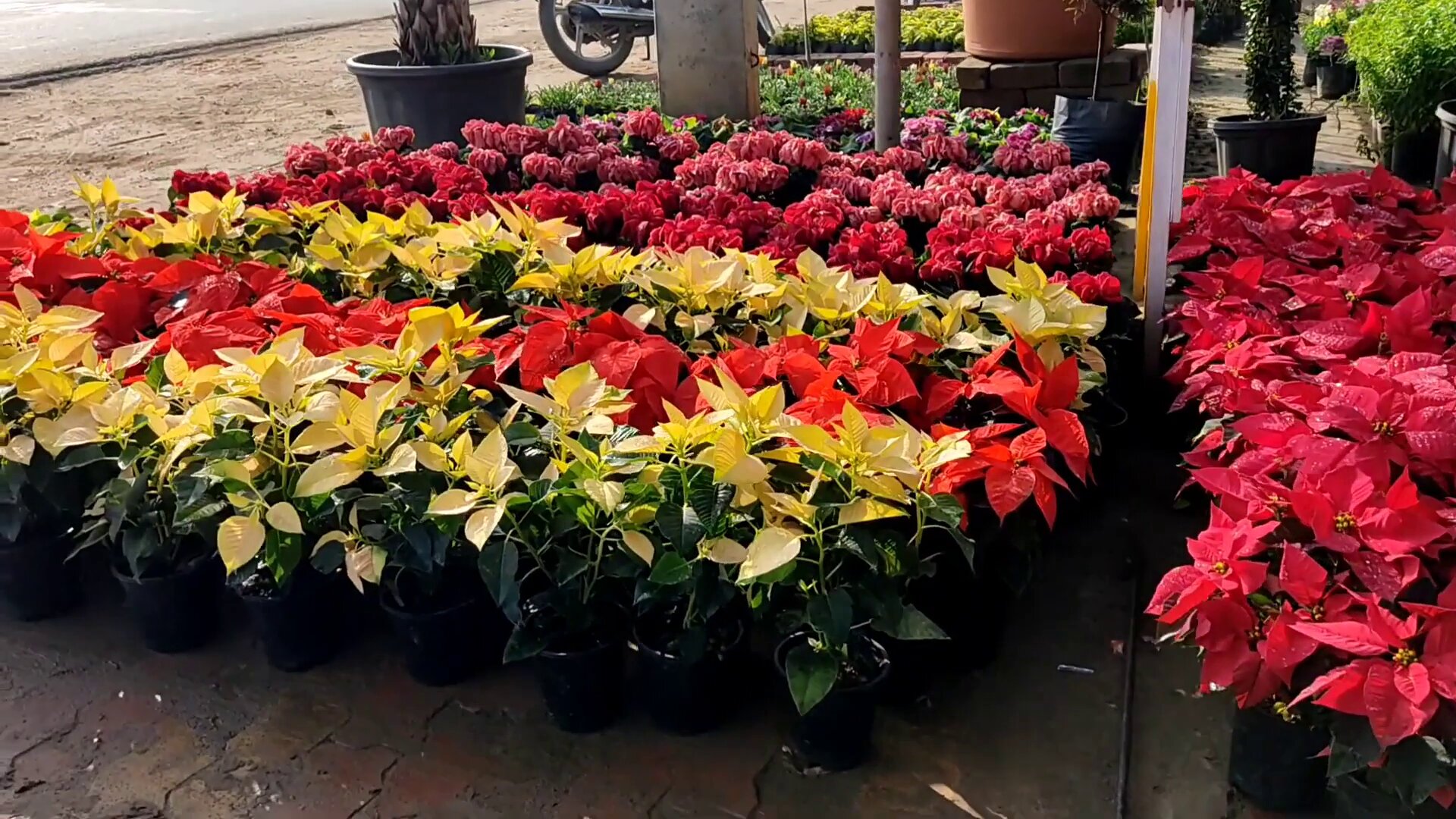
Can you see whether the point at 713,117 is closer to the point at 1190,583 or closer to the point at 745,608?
the point at 745,608

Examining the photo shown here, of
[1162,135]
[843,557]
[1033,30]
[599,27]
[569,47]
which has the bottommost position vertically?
[843,557]

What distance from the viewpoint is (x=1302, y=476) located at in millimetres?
1944

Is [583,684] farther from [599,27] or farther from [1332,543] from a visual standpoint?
[599,27]

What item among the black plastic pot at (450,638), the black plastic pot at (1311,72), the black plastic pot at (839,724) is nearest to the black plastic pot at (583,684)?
the black plastic pot at (450,638)

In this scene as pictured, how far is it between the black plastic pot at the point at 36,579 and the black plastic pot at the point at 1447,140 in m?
5.13

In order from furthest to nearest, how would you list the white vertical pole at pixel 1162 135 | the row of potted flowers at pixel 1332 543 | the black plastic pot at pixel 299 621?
1. the white vertical pole at pixel 1162 135
2. the black plastic pot at pixel 299 621
3. the row of potted flowers at pixel 1332 543

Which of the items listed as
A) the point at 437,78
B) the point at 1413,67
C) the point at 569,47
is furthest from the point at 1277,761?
the point at 569,47

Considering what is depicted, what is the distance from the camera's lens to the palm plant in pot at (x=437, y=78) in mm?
5312

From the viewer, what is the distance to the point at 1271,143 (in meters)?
5.76

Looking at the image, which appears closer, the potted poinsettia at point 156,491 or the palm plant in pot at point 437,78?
the potted poinsettia at point 156,491

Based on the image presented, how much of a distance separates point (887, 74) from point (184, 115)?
7132mm

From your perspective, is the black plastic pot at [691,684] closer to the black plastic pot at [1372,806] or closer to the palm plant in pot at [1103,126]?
the black plastic pot at [1372,806]

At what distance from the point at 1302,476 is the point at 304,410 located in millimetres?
1750

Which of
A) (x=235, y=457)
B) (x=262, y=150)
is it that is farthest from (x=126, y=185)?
(x=235, y=457)
